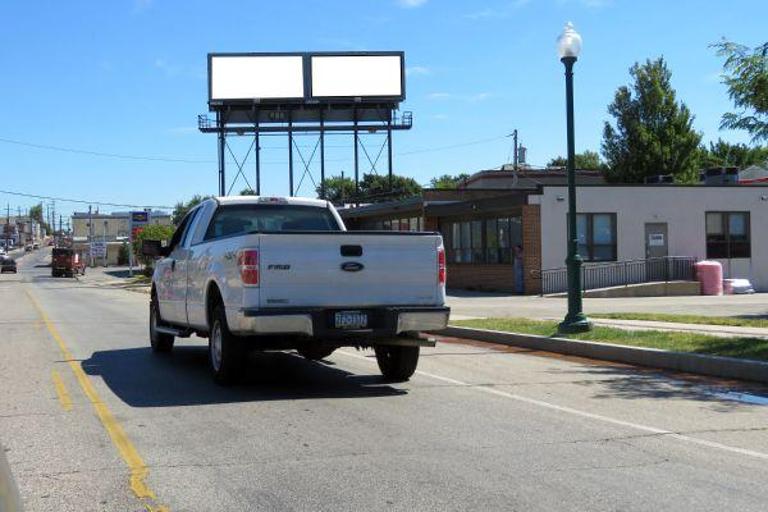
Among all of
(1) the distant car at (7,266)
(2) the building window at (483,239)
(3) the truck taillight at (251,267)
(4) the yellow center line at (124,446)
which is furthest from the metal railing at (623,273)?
(1) the distant car at (7,266)

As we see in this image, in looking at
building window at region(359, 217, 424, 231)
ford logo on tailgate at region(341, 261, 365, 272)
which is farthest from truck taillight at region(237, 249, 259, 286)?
building window at region(359, 217, 424, 231)

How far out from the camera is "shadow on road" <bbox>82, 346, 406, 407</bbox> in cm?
880

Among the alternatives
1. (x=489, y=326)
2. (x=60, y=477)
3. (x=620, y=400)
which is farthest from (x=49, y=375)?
(x=489, y=326)

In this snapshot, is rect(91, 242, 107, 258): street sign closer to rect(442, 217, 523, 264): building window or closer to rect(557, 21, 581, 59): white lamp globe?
rect(442, 217, 523, 264): building window

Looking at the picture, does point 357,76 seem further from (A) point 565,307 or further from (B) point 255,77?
(A) point 565,307

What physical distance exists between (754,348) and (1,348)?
479 inches

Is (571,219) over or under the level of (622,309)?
over

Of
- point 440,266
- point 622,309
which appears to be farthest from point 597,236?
point 440,266

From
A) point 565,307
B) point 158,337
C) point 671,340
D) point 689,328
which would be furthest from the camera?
point 565,307

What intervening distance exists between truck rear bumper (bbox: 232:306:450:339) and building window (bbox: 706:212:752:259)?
989 inches

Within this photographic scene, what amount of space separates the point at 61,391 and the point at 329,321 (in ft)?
10.7

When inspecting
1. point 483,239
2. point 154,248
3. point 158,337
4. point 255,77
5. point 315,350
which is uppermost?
point 255,77

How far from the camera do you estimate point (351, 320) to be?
8.82 meters

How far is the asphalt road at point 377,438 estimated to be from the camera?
521cm
